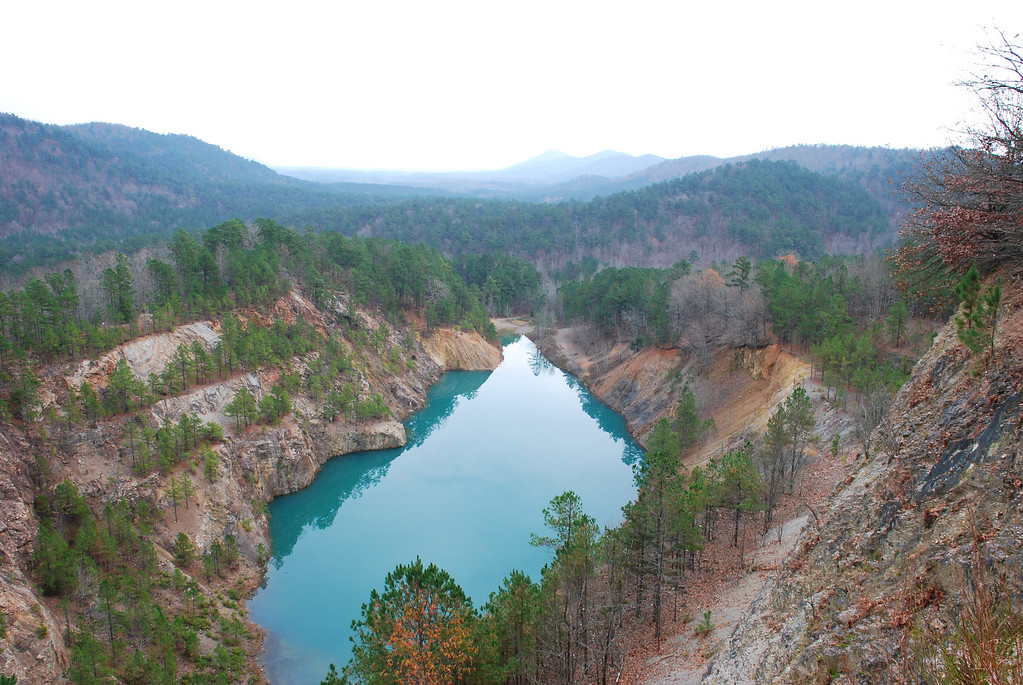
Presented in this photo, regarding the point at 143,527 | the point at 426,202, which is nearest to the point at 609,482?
the point at 143,527

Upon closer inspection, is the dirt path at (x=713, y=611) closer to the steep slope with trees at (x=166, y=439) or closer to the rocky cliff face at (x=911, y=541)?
the rocky cliff face at (x=911, y=541)

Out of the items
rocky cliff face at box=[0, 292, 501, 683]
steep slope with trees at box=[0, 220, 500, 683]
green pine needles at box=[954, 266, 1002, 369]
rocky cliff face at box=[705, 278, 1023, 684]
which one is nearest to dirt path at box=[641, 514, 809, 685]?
rocky cliff face at box=[705, 278, 1023, 684]

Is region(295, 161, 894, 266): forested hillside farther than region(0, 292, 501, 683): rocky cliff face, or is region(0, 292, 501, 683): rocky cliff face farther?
region(295, 161, 894, 266): forested hillside

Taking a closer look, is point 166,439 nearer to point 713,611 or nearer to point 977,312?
point 713,611

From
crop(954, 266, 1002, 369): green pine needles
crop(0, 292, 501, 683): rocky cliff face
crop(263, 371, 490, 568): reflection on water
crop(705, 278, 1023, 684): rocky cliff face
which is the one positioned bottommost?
crop(263, 371, 490, 568): reflection on water

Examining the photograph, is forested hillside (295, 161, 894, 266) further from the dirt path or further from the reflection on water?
the dirt path

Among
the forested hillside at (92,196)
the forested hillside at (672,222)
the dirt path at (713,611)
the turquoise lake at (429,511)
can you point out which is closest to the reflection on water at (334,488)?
the turquoise lake at (429,511)

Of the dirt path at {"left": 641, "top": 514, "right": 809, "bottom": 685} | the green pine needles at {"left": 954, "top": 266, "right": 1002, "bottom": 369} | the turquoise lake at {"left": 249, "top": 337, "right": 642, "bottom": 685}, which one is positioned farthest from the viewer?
the turquoise lake at {"left": 249, "top": 337, "right": 642, "bottom": 685}
